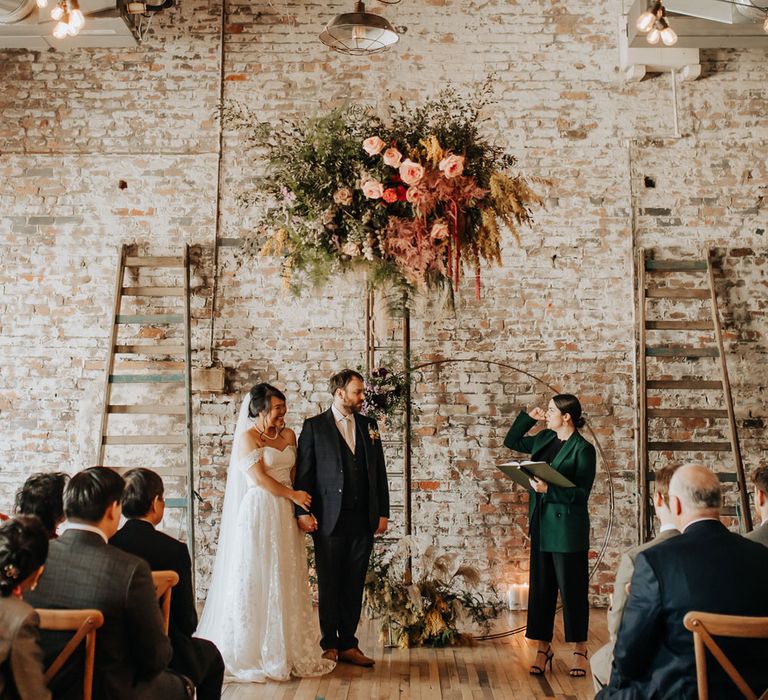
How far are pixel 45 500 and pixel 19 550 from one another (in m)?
0.98

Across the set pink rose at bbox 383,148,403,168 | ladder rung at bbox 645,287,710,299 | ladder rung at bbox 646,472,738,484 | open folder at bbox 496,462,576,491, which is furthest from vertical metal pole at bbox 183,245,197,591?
ladder rung at bbox 645,287,710,299

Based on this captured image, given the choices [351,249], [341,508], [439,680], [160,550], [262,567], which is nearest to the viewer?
[160,550]

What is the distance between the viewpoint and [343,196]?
15.3ft

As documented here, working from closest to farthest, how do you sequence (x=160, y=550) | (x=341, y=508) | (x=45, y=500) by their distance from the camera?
(x=160, y=550)
(x=45, y=500)
(x=341, y=508)

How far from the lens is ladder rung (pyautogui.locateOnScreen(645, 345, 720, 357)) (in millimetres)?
6145

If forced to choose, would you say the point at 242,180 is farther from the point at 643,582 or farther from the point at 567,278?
the point at 643,582

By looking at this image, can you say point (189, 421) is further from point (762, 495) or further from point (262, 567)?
point (762, 495)

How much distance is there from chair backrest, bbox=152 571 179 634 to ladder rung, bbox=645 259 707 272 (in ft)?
15.4

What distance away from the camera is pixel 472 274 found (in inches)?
250

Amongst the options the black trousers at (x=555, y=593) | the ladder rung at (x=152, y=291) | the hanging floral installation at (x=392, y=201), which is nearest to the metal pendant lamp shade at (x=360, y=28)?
the hanging floral installation at (x=392, y=201)

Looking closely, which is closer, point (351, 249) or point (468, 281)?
point (351, 249)

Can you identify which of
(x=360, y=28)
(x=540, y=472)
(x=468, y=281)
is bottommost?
(x=540, y=472)

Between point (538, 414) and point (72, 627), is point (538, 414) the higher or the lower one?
the higher one

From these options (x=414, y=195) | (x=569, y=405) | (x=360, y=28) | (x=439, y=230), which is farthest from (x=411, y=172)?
(x=569, y=405)
